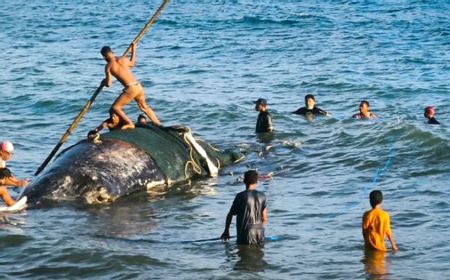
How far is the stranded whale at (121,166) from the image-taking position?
15.9m

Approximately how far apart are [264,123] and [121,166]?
627cm

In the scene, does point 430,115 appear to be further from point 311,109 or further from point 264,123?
point 264,123

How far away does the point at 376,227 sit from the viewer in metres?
13.1

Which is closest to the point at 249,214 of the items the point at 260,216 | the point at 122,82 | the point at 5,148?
the point at 260,216

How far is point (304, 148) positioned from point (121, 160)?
218 inches

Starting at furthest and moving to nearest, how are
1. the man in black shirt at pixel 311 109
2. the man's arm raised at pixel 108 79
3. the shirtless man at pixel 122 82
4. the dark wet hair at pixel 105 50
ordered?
the man in black shirt at pixel 311 109
the shirtless man at pixel 122 82
the man's arm raised at pixel 108 79
the dark wet hair at pixel 105 50

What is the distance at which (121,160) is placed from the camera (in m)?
16.7

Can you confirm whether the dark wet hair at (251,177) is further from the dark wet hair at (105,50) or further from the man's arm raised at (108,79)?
the dark wet hair at (105,50)

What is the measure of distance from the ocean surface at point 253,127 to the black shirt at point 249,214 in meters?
0.23

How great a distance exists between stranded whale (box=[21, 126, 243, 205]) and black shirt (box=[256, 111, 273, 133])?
11.8 feet

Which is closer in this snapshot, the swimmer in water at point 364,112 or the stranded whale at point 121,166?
the stranded whale at point 121,166

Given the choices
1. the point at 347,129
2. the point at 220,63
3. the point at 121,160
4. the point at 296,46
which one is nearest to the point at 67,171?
the point at 121,160

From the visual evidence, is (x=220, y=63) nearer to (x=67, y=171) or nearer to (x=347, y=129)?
(x=347, y=129)

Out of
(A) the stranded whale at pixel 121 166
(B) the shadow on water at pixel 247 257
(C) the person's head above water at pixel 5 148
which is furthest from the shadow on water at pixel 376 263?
(C) the person's head above water at pixel 5 148
